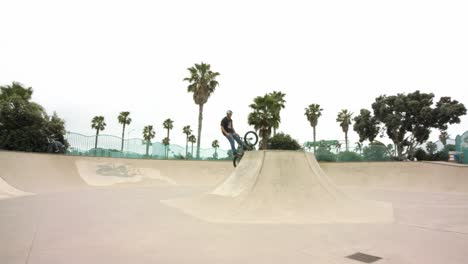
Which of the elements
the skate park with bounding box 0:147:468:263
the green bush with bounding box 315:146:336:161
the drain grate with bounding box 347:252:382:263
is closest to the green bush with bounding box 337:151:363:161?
the green bush with bounding box 315:146:336:161

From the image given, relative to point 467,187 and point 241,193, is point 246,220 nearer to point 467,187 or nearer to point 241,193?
point 241,193

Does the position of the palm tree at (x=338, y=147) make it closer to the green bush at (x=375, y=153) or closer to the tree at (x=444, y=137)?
the green bush at (x=375, y=153)

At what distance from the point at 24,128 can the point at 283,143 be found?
28.5m

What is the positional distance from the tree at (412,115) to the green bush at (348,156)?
52.3ft

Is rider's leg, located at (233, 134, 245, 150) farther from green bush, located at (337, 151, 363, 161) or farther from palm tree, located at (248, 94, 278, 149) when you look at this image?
palm tree, located at (248, 94, 278, 149)

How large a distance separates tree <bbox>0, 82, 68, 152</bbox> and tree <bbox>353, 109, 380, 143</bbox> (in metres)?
36.0

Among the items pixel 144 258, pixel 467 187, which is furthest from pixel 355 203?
pixel 467 187

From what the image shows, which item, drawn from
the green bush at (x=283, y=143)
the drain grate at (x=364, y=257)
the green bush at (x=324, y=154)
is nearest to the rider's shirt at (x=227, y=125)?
the drain grate at (x=364, y=257)

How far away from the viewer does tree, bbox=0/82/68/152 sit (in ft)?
87.2

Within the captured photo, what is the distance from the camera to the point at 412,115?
3697 centimetres

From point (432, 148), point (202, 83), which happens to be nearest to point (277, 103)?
point (202, 83)

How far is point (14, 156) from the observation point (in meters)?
14.4

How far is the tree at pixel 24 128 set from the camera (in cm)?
2659

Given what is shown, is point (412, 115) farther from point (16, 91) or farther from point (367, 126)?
point (16, 91)
